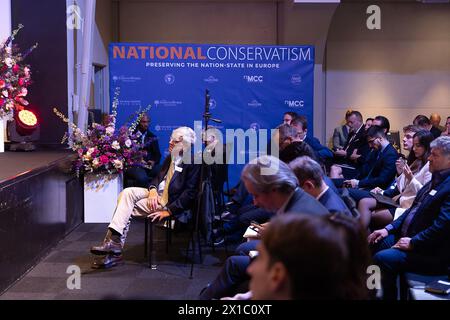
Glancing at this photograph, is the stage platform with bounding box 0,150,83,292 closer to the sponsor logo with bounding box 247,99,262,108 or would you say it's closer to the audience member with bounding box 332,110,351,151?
the sponsor logo with bounding box 247,99,262,108

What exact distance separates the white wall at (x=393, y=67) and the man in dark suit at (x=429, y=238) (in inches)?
256

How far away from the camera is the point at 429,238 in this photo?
3207mm

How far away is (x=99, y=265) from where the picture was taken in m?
4.66

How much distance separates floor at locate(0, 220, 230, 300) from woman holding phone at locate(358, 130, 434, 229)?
4.12 ft

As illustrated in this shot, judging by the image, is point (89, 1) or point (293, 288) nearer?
point (293, 288)

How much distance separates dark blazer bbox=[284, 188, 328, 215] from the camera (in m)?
2.40

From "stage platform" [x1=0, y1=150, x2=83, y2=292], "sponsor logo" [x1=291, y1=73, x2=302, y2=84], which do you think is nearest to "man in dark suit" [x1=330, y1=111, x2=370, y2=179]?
"sponsor logo" [x1=291, y1=73, x2=302, y2=84]

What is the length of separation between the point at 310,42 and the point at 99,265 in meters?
5.73

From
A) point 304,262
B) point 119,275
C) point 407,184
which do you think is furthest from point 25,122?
point 304,262

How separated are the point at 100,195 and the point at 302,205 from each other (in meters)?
4.26

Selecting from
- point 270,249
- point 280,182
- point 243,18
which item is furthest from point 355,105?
point 270,249

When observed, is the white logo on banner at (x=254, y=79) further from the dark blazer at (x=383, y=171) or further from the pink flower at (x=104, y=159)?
the dark blazer at (x=383, y=171)
